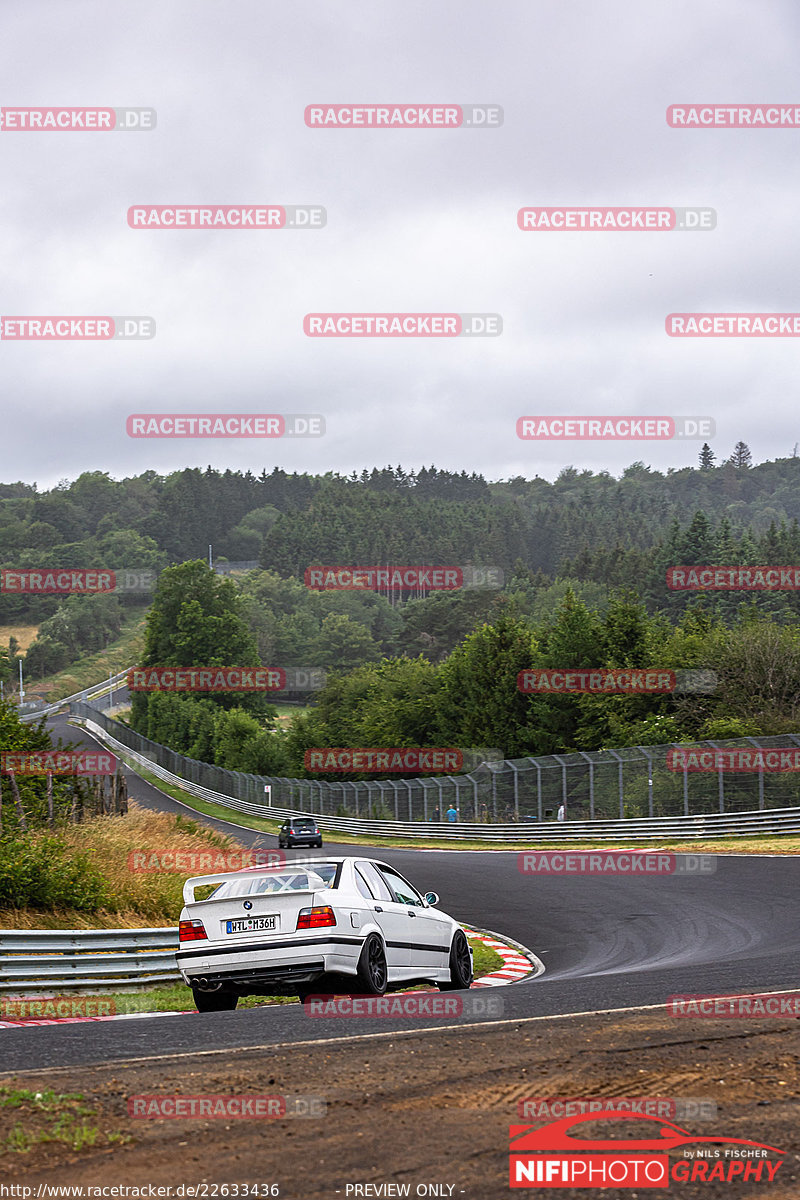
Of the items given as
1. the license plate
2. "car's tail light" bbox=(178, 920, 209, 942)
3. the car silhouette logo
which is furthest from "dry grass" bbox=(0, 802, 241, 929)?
the car silhouette logo

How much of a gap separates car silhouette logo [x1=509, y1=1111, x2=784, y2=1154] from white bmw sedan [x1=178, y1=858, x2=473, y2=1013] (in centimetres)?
536

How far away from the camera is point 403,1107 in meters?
5.76

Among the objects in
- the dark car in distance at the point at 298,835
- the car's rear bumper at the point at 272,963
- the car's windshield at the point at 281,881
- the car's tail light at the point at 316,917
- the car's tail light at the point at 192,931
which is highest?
the car's windshield at the point at 281,881

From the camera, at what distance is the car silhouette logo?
16.9ft

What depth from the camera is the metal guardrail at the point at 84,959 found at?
39.5ft

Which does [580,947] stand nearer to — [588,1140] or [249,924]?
[249,924]

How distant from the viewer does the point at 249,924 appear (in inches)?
427

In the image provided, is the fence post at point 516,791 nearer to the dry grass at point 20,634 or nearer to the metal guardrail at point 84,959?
the metal guardrail at point 84,959

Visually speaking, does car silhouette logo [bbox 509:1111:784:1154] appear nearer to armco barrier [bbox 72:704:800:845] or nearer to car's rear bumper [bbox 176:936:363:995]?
car's rear bumper [bbox 176:936:363:995]

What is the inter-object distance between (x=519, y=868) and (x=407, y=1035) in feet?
74.8

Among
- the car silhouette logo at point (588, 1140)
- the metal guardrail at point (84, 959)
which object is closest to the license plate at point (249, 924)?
the metal guardrail at point (84, 959)

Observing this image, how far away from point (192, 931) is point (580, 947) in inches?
317

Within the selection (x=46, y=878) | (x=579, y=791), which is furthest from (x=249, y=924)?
(x=579, y=791)

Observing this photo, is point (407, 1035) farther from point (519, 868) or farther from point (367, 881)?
point (519, 868)
